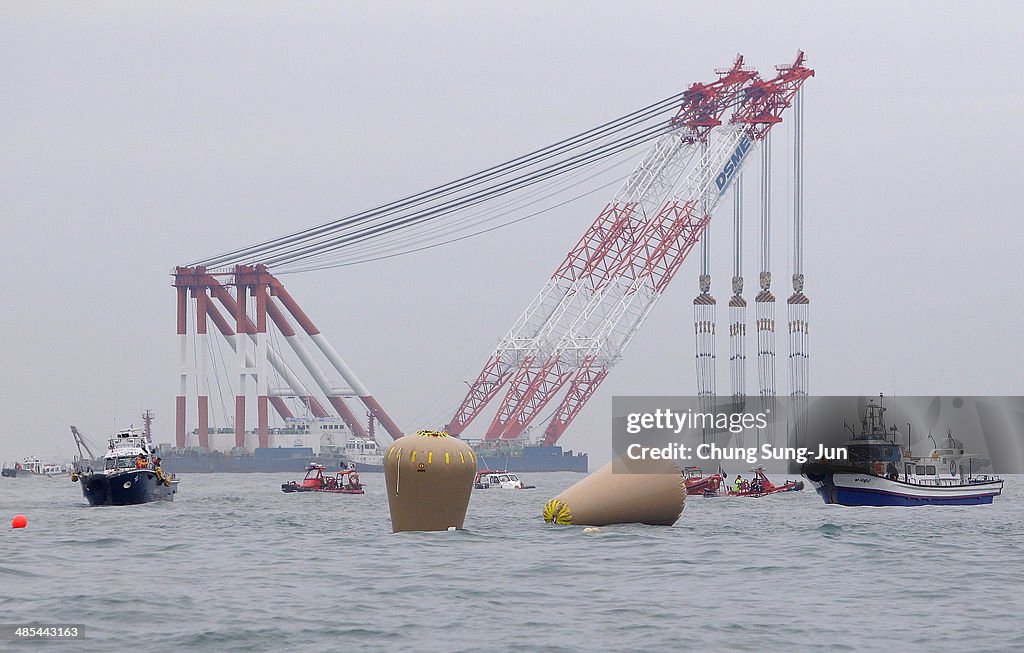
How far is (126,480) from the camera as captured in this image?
245 ft

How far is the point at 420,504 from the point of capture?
38.4 metres

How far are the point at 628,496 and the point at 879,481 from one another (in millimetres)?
26860

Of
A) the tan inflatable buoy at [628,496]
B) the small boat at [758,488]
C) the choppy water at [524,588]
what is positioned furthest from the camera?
the small boat at [758,488]

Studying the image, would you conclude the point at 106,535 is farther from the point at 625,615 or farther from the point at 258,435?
the point at 258,435

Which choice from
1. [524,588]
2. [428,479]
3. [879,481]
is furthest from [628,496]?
[879,481]

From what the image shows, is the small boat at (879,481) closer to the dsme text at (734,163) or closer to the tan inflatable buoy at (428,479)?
the tan inflatable buoy at (428,479)

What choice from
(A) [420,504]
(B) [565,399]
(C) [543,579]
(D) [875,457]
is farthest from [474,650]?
(B) [565,399]

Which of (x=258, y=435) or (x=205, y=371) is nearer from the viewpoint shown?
(x=205, y=371)

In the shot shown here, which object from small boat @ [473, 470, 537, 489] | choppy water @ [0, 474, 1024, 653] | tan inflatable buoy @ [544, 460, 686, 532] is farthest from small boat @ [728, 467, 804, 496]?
tan inflatable buoy @ [544, 460, 686, 532]

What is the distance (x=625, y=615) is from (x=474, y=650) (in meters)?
4.20

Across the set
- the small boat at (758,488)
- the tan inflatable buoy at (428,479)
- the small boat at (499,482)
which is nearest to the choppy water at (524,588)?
the tan inflatable buoy at (428,479)

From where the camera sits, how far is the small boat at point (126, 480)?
2928 inches

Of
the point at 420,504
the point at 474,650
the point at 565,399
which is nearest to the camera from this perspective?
the point at 474,650

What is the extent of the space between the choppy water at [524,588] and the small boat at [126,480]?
2735 cm
